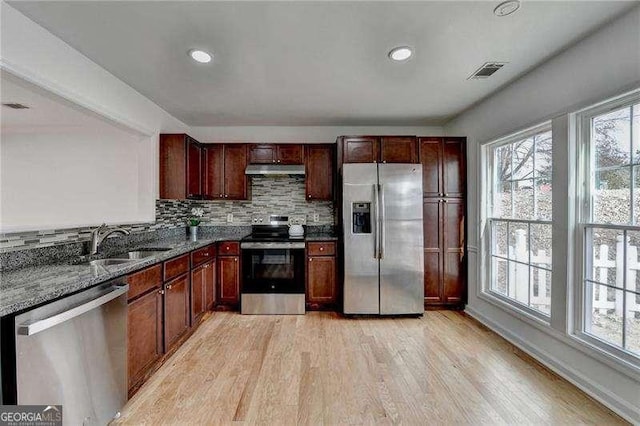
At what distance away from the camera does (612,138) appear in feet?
6.47

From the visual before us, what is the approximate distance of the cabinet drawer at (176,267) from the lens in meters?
2.43

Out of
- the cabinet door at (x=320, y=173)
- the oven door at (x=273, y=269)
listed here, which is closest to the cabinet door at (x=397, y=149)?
the cabinet door at (x=320, y=173)

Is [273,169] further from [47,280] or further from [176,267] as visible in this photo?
[47,280]

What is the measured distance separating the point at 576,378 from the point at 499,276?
1.19 metres

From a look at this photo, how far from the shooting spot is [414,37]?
6.61 ft

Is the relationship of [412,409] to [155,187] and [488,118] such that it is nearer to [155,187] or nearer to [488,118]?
[488,118]

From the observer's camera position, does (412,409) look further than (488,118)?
No

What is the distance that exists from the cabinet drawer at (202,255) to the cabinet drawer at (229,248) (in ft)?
0.30

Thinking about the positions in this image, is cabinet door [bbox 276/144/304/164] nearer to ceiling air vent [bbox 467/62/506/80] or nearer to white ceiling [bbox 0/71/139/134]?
white ceiling [bbox 0/71/139/134]

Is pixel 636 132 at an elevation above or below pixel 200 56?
below

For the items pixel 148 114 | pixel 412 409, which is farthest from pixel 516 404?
pixel 148 114

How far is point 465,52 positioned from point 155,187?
333cm

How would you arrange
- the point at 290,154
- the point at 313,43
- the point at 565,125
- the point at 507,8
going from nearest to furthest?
the point at 507,8 → the point at 313,43 → the point at 565,125 → the point at 290,154

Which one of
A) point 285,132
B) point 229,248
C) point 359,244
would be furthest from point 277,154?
point 359,244
